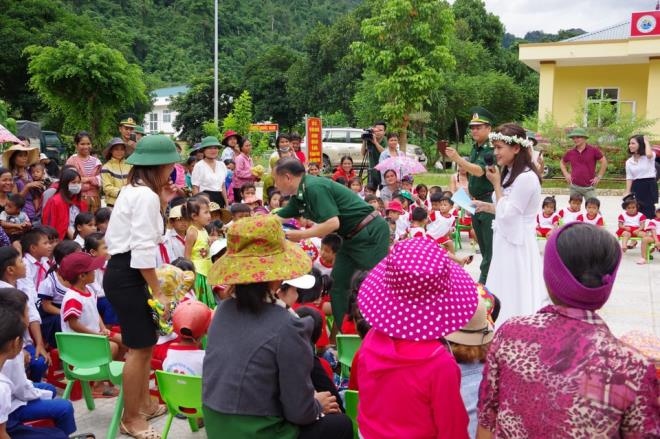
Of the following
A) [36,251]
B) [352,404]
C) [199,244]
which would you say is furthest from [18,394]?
[199,244]

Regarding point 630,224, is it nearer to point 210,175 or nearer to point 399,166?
point 399,166

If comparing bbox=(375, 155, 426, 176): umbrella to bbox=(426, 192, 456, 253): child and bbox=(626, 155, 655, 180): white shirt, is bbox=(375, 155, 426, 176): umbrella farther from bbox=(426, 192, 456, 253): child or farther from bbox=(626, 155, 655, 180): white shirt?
bbox=(626, 155, 655, 180): white shirt

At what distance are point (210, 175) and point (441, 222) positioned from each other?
3.16 m

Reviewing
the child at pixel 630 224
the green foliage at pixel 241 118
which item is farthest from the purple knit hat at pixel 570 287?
the green foliage at pixel 241 118

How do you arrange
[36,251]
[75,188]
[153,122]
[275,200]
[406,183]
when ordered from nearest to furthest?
1. [36,251]
2. [75,188]
3. [275,200]
4. [406,183]
5. [153,122]

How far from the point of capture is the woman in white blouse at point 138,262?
3.67 metres

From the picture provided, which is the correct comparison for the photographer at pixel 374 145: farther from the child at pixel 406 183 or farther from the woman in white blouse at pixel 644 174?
the woman in white blouse at pixel 644 174

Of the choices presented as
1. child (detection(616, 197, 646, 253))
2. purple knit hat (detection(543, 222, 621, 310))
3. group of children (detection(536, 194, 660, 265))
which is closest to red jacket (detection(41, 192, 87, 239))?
purple knit hat (detection(543, 222, 621, 310))

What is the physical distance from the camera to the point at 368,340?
235 centimetres

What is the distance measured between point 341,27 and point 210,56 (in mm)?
26481

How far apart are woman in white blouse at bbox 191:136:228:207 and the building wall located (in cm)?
1895

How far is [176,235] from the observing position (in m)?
6.27

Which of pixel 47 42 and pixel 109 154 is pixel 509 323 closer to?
pixel 109 154

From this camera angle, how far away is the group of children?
922cm
